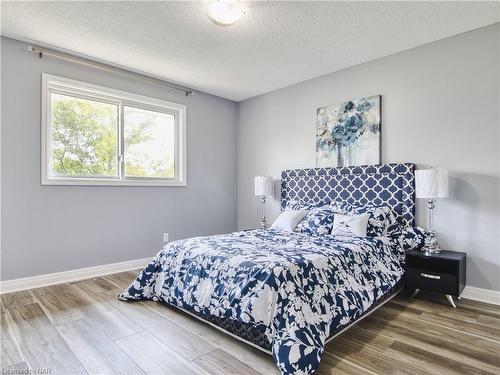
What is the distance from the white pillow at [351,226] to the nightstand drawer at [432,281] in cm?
57

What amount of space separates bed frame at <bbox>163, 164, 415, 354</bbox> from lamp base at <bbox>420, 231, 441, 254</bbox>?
0.80 feet

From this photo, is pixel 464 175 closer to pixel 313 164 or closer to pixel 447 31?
pixel 447 31

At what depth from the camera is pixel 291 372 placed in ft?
5.39

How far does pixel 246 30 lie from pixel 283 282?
2323mm

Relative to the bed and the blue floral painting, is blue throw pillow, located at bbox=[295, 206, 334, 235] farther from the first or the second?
the blue floral painting

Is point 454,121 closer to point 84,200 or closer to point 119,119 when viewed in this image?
point 119,119

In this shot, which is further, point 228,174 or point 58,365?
point 228,174

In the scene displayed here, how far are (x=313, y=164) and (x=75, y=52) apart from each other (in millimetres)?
3125

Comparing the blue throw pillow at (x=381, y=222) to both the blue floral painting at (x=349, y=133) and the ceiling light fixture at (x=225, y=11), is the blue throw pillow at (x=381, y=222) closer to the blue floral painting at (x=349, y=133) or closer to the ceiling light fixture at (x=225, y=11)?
the blue floral painting at (x=349, y=133)

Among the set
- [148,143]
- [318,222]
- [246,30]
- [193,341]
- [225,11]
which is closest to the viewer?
[193,341]

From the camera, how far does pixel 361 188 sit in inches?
142

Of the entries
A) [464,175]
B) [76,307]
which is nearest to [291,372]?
[76,307]

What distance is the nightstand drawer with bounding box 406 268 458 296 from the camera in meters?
2.70

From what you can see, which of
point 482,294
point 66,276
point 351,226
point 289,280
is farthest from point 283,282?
point 66,276
